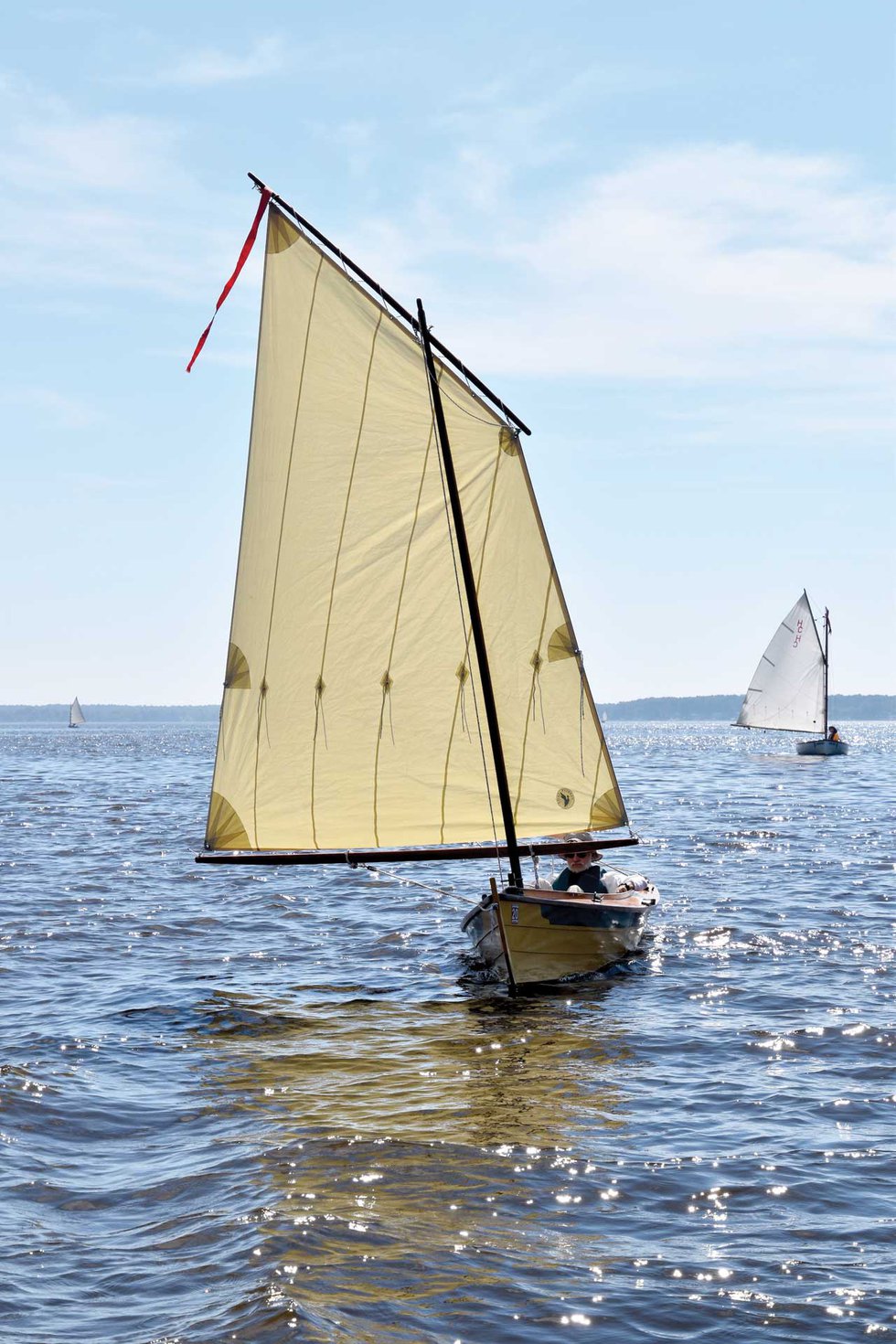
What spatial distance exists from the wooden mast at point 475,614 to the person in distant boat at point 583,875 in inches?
90.6

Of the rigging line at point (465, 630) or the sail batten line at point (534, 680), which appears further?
the sail batten line at point (534, 680)

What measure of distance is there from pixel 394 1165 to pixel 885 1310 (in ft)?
14.5

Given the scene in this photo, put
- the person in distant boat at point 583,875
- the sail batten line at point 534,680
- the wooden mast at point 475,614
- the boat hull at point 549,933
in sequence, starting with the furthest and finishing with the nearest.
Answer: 1. the person in distant boat at point 583,875
2. the sail batten line at point 534,680
3. the boat hull at point 549,933
4. the wooden mast at point 475,614

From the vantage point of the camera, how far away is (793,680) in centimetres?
9781

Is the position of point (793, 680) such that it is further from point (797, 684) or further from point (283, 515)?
point (283, 515)

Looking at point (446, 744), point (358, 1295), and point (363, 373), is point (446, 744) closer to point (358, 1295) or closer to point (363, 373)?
point (363, 373)

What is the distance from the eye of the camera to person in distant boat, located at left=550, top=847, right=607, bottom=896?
2089cm

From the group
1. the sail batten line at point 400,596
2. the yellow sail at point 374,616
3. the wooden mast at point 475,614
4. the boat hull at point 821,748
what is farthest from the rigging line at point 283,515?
the boat hull at point 821,748

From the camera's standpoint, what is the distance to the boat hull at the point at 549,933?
18234 mm

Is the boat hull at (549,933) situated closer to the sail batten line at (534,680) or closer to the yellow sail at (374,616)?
the yellow sail at (374,616)

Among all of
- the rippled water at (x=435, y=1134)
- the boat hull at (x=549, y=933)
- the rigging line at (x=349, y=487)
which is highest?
the rigging line at (x=349, y=487)

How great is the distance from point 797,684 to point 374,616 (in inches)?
3295

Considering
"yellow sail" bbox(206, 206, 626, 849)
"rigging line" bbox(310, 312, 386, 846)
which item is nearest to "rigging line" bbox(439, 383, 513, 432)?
"yellow sail" bbox(206, 206, 626, 849)

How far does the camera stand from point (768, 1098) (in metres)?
13.5
